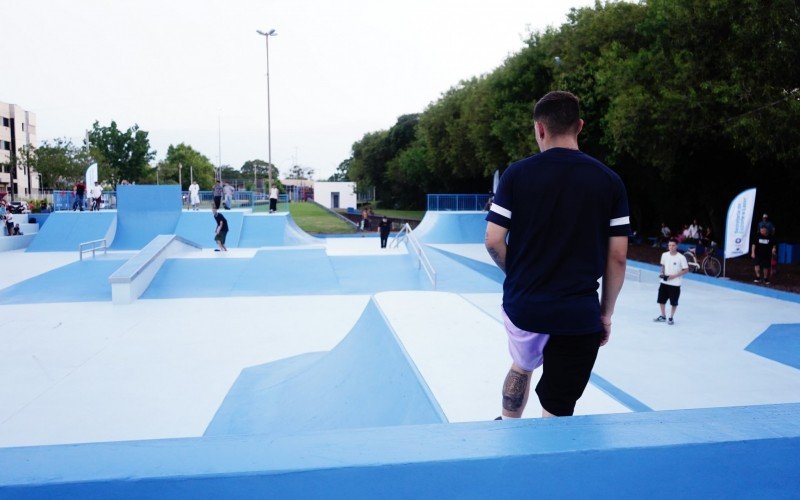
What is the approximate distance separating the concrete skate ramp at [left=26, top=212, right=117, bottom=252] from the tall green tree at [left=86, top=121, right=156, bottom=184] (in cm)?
3565

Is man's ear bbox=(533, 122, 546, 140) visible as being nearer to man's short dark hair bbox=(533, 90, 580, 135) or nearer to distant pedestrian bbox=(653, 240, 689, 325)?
man's short dark hair bbox=(533, 90, 580, 135)

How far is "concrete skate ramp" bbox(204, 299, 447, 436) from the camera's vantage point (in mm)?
4996

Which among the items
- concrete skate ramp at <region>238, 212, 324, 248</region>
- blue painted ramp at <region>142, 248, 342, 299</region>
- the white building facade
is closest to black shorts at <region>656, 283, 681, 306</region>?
blue painted ramp at <region>142, 248, 342, 299</region>

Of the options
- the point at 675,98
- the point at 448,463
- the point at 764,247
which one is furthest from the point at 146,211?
the point at 448,463

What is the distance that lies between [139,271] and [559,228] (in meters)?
12.7

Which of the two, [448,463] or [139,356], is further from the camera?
[139,356]

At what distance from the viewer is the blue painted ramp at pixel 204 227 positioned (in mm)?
23237

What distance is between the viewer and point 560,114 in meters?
2.37

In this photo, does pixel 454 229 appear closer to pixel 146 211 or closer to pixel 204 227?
pixel 204 227

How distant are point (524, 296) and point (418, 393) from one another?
2674 millimetres

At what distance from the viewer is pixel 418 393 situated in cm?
479

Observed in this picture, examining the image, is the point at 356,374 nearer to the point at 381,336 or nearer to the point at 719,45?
the point at 381,336

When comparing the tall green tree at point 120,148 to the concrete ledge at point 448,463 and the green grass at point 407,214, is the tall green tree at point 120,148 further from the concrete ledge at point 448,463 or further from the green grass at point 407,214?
the concrete ledge at point 448,463

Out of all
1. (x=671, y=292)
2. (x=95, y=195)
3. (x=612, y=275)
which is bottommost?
(x=671, y=292)
